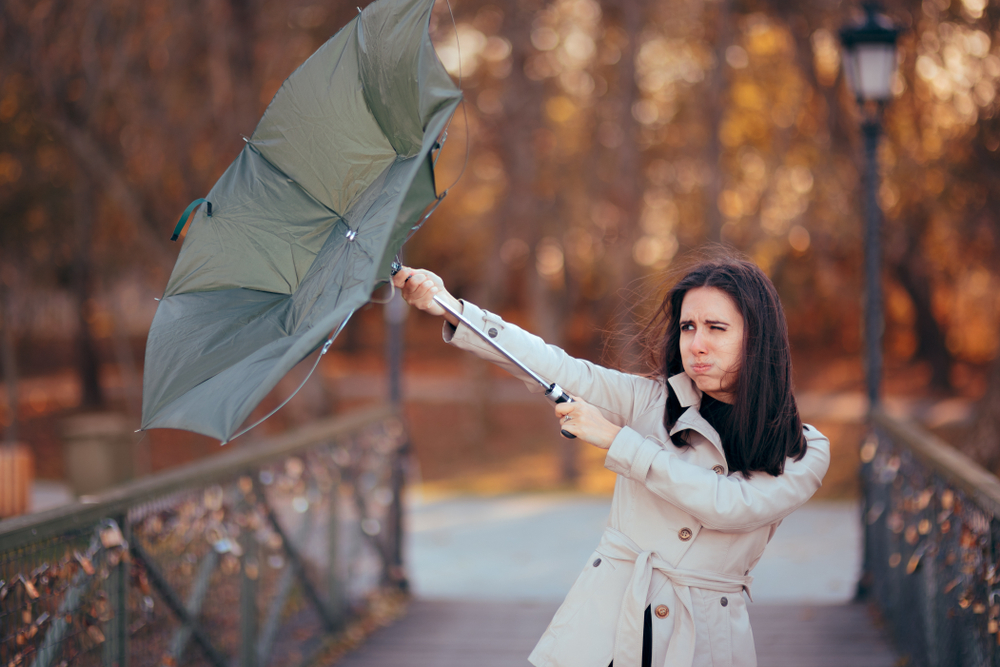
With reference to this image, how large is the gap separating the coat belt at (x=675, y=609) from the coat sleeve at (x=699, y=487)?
0.14 m

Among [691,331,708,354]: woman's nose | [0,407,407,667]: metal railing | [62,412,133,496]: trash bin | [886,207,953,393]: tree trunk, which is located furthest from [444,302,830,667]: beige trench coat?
[886,207,953,393]: tree trunk

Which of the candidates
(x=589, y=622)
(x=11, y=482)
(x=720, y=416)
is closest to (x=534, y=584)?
(x=589, y=622)

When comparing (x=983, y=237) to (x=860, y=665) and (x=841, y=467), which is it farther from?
(x=860, y=665)

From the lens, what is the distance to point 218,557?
3938mm

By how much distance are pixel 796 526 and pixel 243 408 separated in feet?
24.9

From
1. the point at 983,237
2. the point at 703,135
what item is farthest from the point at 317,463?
the point at 703,135

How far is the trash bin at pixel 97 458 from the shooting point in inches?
394

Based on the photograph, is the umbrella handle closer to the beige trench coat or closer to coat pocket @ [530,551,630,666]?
the beige trench coat

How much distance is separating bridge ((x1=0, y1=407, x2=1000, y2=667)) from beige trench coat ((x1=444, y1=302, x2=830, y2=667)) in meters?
1.09

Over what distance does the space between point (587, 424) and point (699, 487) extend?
29 cm

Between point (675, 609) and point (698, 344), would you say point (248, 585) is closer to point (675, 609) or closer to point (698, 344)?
point (675, 609)

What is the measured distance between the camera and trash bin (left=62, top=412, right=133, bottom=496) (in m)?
10.0

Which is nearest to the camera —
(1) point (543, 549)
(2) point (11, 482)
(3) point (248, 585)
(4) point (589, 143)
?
(3) point (248, 585)

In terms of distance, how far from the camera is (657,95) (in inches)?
646
